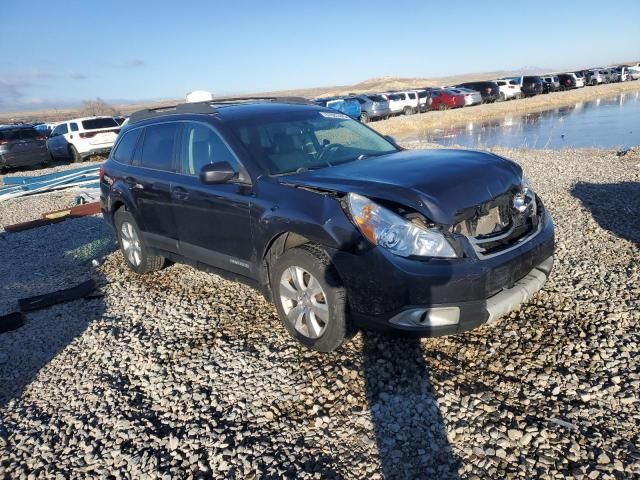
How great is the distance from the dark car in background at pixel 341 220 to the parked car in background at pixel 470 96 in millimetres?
33429

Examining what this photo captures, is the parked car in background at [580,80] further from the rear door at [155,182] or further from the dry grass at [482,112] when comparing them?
the rear door at [155,182]

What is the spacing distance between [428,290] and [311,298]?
0.94 meters

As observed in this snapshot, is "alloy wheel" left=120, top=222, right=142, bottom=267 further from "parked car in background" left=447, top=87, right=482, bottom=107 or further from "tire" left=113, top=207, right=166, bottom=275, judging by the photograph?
"parked car in background" left=447, top=87, right=482, bottom=107

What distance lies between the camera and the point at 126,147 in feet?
18.9

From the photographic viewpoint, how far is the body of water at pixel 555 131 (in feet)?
55.7

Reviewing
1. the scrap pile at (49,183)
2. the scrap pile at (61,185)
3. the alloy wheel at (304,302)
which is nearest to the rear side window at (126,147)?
the alloy wheel at (304,302)

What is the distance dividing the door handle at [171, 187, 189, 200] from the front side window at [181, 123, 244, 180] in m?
0.18

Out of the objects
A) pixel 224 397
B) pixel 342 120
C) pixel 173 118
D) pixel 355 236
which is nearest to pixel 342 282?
pixel 355 236

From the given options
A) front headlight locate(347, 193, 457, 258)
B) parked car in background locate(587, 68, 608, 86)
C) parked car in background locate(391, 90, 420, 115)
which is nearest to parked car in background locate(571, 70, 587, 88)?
parked car in background locate(587, 68, 608, 86)

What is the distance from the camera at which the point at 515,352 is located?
11.3 feet

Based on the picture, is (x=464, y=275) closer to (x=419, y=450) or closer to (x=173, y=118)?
(x=419, y=450)

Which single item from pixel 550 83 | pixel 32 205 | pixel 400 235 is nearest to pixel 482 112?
pixel 550 83

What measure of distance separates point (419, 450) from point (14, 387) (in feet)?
10.5

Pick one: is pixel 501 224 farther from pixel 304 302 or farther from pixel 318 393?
pixel 318 393
